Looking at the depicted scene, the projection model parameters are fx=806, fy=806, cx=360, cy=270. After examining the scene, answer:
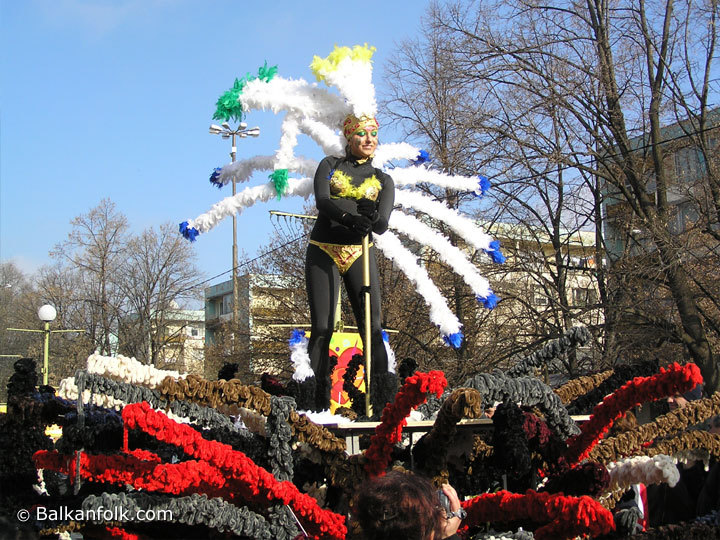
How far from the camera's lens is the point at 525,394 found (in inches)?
148

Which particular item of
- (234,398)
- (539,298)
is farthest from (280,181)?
(539,298)

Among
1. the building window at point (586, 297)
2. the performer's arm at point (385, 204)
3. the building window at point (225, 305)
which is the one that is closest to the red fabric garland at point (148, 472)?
the performer's arm at point (385, 204)

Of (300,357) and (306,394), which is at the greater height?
(300,357)

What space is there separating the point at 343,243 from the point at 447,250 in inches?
31.6

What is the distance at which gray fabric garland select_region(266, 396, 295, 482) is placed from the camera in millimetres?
3869

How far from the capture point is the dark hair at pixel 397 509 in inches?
89.7

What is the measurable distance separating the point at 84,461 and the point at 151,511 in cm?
67

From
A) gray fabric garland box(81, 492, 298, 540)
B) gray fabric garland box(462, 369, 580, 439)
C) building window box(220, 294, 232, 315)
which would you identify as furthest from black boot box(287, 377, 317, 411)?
building window box(220, 294, 232, 315)

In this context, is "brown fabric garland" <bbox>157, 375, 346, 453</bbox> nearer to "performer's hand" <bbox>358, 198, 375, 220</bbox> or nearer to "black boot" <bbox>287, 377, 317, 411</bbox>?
"black boot" <bbox>287, 377, 317, 411</bbox>

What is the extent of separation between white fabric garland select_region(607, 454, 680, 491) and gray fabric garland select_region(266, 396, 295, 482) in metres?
1.59

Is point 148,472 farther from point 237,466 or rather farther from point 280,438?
point 280,438

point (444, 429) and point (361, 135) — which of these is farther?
point (361, 135)

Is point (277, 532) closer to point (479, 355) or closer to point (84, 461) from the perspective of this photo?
point (84, 461)

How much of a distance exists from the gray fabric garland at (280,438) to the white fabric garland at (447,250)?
8.17ft
